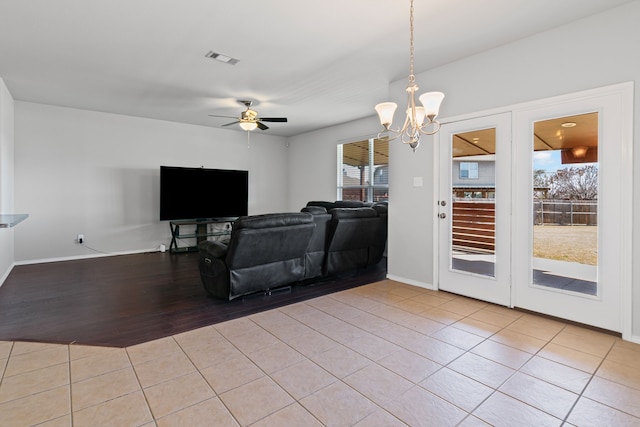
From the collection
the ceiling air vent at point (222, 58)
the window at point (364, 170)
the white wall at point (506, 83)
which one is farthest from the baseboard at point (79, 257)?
the white wall at point (506, 83)

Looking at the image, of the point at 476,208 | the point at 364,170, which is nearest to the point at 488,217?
the point at 476,208

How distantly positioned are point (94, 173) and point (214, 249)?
13.1 ft

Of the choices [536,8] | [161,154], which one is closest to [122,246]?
[161,154]

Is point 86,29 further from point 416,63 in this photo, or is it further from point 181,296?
point 416,63

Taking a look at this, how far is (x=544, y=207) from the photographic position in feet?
10.3

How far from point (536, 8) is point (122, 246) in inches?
276

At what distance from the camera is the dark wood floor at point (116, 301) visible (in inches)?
110

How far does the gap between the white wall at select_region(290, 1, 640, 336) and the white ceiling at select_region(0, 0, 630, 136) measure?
12cm

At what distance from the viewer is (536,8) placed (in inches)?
105

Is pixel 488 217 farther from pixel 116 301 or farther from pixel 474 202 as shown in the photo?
pixel 116 301

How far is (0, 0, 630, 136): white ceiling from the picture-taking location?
8.89 feet

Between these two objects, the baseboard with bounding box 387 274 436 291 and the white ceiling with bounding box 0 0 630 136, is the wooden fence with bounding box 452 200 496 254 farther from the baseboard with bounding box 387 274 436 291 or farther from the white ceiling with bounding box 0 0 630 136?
the white ceiling with bounding box 0 0 630 136

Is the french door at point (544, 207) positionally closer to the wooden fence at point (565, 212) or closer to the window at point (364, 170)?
the wooden fence at point (565, 212)

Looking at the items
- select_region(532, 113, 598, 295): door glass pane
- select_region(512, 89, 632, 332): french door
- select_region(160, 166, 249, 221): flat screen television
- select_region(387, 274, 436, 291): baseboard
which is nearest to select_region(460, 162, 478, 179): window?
select_region(512, 89, 632, 332): french door
